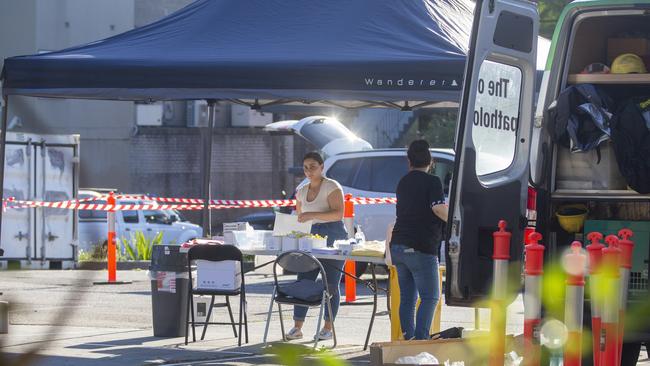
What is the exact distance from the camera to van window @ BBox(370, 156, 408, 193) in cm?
1719

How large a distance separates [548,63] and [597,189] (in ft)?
2.83

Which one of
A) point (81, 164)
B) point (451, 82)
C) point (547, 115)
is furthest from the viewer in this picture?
point (451, 82)

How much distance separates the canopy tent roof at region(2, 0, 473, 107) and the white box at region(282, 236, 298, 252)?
124 cm

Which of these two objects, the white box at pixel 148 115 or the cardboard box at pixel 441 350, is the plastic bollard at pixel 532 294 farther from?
the white box at pixel 148 115

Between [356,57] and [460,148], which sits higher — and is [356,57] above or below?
above

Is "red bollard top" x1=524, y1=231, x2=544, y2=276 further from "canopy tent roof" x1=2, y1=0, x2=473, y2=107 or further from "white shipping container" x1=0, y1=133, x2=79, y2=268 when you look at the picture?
"white shipping container" x1=0, y1=133, x2=79, y2=268

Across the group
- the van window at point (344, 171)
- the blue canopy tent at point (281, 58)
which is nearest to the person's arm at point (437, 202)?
the blue canopy tent at point (281, 58)

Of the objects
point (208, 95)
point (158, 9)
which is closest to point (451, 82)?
point (208, 95)

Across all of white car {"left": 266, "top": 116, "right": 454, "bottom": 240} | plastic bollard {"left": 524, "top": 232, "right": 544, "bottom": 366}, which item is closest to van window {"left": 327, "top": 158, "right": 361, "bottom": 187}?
white car {"left": 266, "top": 116, "right": 454, "bottom": 240}

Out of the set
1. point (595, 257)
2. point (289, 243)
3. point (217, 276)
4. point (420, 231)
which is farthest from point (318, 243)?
point (595, 257)

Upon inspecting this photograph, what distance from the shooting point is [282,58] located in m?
9.78

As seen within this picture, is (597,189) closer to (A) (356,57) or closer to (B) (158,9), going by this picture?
(A) (356,57)

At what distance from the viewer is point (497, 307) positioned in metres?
6.06

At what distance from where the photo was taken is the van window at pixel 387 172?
17.2 meters
